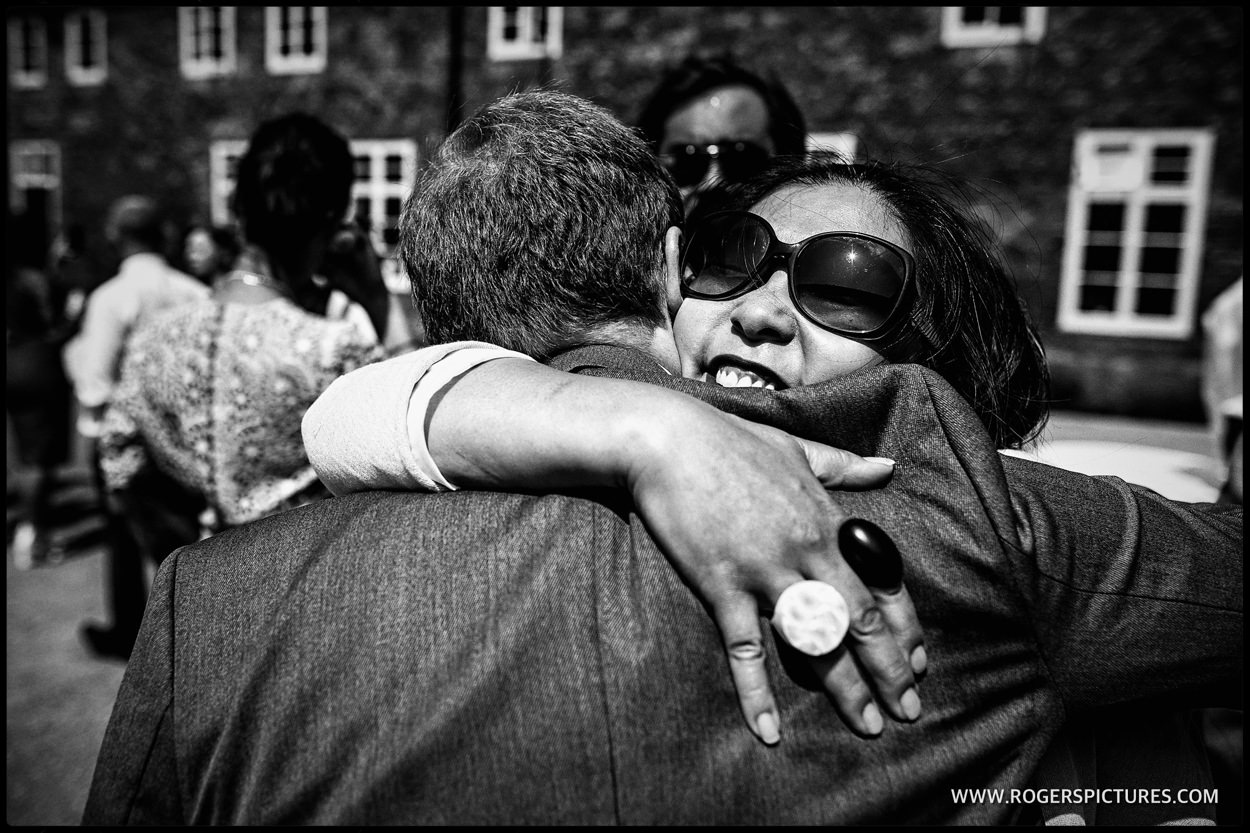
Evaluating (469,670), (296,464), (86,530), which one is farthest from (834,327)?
(86,530)

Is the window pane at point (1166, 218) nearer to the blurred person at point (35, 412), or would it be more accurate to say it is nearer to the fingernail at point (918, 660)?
the blurred person at point (35, 412)

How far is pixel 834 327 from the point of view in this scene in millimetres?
1351

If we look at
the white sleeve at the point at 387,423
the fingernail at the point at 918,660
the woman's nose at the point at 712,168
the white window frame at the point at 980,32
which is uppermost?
the white window frame at the point at 980,32

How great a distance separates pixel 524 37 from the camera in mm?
14812

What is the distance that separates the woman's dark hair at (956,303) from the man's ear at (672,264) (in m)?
0.34

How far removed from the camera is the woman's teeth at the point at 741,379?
140 cm

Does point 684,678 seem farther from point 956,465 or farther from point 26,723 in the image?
point 26,723

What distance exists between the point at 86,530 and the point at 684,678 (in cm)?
654

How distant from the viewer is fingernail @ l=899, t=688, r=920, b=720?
91cm

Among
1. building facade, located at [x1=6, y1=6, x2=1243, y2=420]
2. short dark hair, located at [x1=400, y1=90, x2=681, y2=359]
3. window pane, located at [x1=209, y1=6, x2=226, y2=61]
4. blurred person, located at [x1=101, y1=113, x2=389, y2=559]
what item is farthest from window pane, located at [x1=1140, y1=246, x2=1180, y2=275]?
window pane, located at [x1=209, y1=6, x2=226, y2=61]

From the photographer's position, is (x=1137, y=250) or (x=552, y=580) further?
(x=1137, y=250)

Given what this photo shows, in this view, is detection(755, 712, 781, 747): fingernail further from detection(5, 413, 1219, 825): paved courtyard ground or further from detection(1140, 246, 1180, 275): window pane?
detection(1140, 246, 1180, 275): window pane

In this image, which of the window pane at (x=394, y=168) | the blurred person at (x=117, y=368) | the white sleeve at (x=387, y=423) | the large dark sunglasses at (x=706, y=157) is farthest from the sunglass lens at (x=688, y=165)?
the window pane at (x=394, y=168)

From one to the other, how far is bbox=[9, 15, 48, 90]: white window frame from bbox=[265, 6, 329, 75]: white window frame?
20.7 ft
